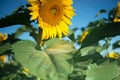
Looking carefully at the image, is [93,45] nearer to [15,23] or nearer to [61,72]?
[61,72]

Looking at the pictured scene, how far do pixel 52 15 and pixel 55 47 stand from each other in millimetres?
331

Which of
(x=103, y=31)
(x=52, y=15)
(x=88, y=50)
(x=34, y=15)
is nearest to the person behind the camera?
(x=103, y=31)

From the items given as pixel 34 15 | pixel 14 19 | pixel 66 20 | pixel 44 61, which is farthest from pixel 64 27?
pixel 44 61

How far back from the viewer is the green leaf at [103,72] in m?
0.77

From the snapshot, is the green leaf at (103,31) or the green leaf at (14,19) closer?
the green leaf at (103,31)

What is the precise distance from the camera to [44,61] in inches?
32.4

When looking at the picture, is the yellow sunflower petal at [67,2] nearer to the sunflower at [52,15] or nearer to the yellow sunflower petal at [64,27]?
the sunflower at [52,15]

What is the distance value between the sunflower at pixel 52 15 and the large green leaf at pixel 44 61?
231 millimetres

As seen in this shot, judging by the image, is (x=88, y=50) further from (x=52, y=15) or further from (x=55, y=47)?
(x=52, y=15)

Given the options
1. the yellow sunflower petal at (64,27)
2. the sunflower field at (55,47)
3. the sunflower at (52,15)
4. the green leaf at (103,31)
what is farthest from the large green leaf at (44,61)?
the yellow sunflower petal at (64,27)

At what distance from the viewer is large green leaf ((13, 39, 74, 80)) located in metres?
0.77

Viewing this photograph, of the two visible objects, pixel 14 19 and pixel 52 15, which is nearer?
pixel 14 19

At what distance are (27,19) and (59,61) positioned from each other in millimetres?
360

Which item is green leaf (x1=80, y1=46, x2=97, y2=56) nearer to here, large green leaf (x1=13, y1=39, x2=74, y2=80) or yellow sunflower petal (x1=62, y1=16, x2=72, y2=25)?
large green leaf (x1=13, y1=39, x2=74, y2=80)
